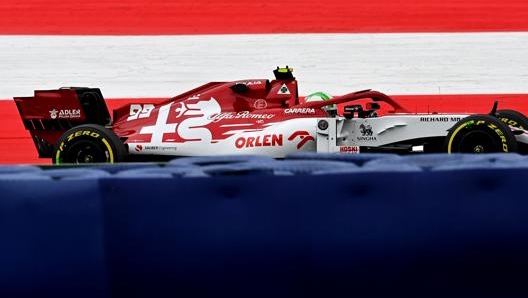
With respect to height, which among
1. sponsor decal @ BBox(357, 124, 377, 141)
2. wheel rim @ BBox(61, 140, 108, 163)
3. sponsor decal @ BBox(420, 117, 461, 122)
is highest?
sponsor decal @ BBox(420, 117, 461, 122)

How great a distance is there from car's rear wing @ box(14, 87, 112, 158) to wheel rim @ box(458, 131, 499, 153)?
12.7 ft

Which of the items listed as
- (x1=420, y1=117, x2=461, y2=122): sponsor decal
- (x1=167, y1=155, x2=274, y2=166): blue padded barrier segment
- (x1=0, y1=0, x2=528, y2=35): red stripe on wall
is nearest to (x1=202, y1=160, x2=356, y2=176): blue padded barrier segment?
(x1=167, y1=155, x2=274, y2=166): blue padded barrier segment

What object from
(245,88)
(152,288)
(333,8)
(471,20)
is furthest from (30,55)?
(152,288)

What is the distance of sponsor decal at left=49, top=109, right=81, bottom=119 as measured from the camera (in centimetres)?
986

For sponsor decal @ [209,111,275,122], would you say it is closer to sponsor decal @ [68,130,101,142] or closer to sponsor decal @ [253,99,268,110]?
sponsor decal @ [253,99,268,110]

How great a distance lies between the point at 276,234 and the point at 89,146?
559 cm

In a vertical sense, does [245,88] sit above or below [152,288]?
above

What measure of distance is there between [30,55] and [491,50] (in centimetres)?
673

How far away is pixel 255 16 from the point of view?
49.2ft

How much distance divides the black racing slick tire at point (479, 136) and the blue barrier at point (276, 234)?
Result: 14.4 feet

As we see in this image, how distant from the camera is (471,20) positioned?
1492 centimetres

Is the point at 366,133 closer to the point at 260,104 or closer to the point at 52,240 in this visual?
the point at 260,104

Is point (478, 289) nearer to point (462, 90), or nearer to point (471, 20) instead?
point (462, 90)

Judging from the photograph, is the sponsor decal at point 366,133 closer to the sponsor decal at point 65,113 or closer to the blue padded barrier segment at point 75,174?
the sponsor decal at point 65,113
